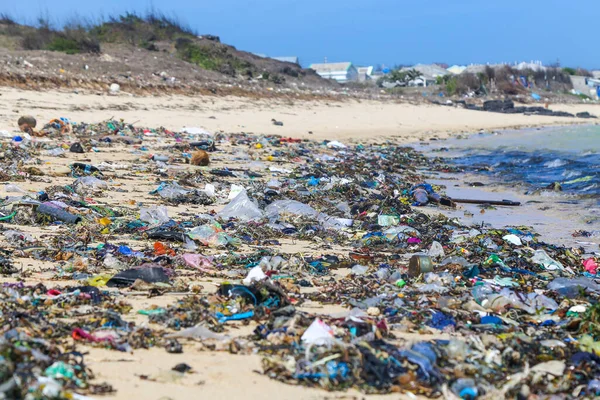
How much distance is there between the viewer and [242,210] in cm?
680

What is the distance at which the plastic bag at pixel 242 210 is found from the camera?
6.70 m

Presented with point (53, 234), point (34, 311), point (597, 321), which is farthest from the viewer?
point (53, 234)

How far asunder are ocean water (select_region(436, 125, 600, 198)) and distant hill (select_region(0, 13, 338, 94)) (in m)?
7.94

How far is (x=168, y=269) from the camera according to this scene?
443 centimetres

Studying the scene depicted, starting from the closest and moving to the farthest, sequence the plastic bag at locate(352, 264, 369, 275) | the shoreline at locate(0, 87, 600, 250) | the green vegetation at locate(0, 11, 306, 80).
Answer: the plastic bag at locate(352, 264, 369, 275), the shoreline at locate(0, 87, 600, 250), the green vegetation at locate(0, 11, 306, 80)

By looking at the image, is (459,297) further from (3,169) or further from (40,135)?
(40,135)

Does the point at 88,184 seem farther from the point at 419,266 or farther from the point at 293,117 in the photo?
the point at 293,117

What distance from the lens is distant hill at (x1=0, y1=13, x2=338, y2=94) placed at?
18.1 metres

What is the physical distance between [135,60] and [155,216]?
57.8ft

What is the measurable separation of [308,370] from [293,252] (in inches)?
102

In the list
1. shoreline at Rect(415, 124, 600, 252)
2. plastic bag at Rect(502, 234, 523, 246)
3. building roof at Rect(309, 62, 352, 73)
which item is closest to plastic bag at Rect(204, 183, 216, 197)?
shoreline at Rect(415, 124, 600, 252)

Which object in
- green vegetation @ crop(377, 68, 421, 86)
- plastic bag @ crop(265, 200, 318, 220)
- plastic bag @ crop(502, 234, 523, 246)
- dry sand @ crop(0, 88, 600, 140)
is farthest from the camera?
green vegetation @ crop(377, 68, 421, 86)

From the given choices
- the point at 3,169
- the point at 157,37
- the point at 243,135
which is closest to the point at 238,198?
the point at 3,169

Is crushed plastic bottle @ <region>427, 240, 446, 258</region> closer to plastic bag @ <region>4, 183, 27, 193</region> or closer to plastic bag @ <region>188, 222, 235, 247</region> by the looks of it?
plastic bag @ <region>188, 222, 235, 247</region>
